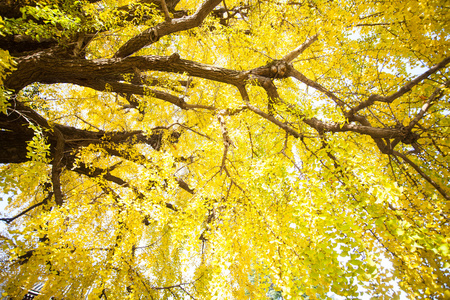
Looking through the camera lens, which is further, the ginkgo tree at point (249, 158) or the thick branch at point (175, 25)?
the thick branch at point (175, 25)

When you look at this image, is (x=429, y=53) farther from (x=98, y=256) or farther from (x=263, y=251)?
(x=98, y=256)

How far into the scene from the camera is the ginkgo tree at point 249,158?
1843 mm

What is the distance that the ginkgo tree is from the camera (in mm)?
1843

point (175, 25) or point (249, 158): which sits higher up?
point (175, 25)

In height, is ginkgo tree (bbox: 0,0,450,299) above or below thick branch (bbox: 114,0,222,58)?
below

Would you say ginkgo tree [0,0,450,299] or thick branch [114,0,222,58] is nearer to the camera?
ginkgo tree [0,0,450,299]

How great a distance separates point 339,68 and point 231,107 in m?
3.18

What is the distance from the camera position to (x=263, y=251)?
215 cm

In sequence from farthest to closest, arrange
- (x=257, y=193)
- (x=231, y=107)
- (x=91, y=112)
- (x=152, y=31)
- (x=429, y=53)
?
(x=91, y=112)
(x=152, y=31)
(x=231, y=107)
(x=429, y=53)
(x=257, y=193)

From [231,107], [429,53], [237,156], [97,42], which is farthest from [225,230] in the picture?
[97,42]

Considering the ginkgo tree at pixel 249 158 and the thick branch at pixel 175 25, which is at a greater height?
the thick branch at pixel 175 25

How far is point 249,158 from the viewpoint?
3.39 meters

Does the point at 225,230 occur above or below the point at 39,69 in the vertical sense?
below

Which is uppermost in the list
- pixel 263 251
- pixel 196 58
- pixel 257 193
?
pixel 196 58
